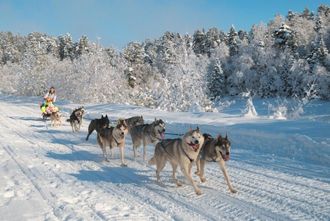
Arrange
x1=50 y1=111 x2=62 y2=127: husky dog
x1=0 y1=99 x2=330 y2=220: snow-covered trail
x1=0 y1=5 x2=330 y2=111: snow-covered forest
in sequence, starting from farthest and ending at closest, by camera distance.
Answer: x1=0 y1=5 x2=330 y2=111: snow-covered forest → x1=50 y1=111 x2=62 y2=127: husky dog → x1=0 y1=99 x2=330 y2=220: snow-covered trail

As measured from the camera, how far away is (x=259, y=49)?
178 feet

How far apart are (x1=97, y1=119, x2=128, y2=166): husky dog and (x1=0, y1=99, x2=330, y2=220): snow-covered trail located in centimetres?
39

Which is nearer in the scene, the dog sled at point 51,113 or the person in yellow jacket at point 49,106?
the dog sled at point 51,113

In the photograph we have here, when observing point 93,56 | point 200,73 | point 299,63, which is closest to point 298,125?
point 200,73

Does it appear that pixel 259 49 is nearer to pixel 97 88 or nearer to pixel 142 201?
pixel 97 88

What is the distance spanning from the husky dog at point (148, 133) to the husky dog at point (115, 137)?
2.15ft

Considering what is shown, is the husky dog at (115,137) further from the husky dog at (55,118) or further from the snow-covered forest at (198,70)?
the snow-covered forest at (198,70)

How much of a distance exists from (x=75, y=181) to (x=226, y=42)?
61.5 m

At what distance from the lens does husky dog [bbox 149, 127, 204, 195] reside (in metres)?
7.79

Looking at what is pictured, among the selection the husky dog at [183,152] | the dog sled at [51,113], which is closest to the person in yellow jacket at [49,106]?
the dog sled at [51,113]

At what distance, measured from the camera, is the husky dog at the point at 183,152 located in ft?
25.5

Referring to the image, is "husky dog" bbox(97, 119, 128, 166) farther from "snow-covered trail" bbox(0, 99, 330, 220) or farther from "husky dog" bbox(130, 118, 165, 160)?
"husky dog" bbox(130, 118, 165, 160)

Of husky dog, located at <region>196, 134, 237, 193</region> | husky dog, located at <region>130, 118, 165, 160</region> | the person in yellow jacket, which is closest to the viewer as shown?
husky dog, located at <region>196, 134, 237, 193</region>

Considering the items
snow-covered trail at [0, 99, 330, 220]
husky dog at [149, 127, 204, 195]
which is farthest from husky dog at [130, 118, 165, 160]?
husky dog at [149, 127, 204, 195]
